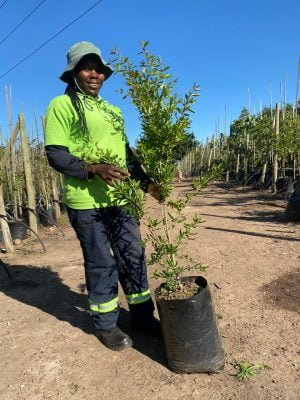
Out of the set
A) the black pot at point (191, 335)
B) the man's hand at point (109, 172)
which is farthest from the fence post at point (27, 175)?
the black pot at point (191, 335)

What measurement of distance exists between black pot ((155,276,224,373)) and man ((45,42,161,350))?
500 millimetres

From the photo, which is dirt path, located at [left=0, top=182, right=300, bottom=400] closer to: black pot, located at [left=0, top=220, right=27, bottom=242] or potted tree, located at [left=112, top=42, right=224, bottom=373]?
potted tree, located at [left=112, top=42, right=224, bottom=373]

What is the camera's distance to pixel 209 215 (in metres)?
8.66

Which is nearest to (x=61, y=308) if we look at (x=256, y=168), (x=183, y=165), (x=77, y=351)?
(x=77, y=351)

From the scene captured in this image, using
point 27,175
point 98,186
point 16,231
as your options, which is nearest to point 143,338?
point 98,186

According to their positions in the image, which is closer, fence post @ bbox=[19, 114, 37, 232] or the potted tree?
the potted tree

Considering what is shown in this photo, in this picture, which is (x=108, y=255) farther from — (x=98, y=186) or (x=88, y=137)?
(x=88, y=137)

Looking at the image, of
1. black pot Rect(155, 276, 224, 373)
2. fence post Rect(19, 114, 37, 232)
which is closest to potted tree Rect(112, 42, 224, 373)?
black pot Rect(155, 276, 224, 373)

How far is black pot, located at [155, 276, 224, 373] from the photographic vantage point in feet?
7.62

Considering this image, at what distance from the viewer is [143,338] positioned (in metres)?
2.89

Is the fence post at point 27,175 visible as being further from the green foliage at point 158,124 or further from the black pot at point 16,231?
the green foliage at point 158,124

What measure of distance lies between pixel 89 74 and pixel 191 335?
1793mm

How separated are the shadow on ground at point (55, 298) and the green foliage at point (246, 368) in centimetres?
48

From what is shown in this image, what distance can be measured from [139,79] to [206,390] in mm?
1855
